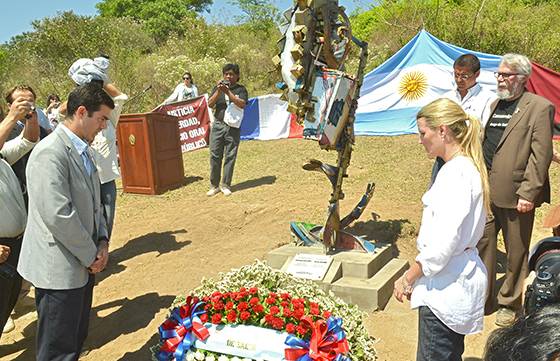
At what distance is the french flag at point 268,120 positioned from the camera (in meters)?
12.5

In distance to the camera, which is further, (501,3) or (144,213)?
(501,3)

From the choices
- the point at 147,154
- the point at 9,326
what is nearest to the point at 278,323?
the point at 9,326

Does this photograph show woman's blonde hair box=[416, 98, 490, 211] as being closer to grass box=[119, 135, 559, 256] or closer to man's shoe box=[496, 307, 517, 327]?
man's shoe box=[496, 307, 517, 327]

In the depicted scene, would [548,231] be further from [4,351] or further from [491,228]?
[4,351]

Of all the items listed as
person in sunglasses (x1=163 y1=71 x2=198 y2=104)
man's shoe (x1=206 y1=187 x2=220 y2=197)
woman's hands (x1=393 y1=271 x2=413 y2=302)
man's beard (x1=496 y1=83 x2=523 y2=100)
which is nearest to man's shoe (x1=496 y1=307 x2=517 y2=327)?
man's beard (x1=496 y1=83 x2=523 y2=100)

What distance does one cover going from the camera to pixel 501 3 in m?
14.6

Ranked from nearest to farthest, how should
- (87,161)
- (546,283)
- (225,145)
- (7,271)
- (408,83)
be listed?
(546,283), (87,161), (7,271), (225,145), (408,83)

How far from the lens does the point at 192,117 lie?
12375 mm

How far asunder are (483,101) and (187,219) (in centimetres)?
415

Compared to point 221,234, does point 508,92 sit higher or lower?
higher

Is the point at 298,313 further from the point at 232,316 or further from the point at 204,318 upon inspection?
the point at 204,318

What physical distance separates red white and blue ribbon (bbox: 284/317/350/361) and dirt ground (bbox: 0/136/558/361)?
89 centimetres

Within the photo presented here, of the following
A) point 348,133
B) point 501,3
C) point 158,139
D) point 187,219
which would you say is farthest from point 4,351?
point 501,3

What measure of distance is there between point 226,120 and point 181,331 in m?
4.88
